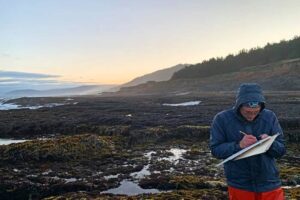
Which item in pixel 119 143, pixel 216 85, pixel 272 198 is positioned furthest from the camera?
pixel 216 85

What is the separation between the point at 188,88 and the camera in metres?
77.3

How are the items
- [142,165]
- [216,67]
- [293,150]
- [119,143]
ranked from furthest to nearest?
[216,67], [119,143], [293,150], [142,165]

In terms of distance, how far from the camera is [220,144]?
4.96m

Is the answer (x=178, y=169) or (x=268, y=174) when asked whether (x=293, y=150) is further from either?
(x=268, y=174)

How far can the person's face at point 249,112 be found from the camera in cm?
482

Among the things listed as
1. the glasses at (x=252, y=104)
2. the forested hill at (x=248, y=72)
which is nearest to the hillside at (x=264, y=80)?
the forested hill at (x=248, y=72)

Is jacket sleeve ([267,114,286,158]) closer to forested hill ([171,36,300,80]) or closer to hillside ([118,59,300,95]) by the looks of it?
hillside ([118,59,300,95])

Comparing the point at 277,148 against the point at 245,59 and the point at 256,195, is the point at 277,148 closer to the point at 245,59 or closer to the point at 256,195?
the point at 256,195

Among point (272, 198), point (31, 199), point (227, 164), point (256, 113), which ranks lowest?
point (31, 199)

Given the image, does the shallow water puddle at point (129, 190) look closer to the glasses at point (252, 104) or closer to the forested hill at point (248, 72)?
the glasses at point (252, 104)

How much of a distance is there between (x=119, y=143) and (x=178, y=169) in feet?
18.1

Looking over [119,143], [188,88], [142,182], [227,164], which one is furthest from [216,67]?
[227,164]

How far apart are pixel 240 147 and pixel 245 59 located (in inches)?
3639

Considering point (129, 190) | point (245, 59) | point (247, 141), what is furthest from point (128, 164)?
point (245, 59)
